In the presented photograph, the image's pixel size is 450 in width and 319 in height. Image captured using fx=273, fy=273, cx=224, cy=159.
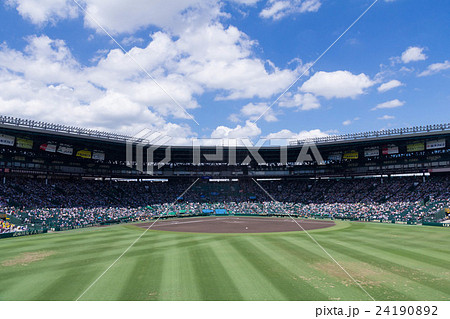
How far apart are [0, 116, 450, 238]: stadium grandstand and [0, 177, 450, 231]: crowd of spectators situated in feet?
0.81

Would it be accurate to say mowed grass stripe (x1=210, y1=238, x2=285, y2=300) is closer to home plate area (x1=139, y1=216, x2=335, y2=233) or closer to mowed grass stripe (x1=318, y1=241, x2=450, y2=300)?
mowed grass stripe (x1=318, y1=241, x2=450, y2=300)

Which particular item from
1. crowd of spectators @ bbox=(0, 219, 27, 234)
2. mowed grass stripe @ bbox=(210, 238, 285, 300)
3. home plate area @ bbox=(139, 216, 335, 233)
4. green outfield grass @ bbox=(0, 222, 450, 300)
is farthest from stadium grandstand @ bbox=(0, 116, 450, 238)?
mowed grass stripe @ bbox=(210, 238, 285, 300)

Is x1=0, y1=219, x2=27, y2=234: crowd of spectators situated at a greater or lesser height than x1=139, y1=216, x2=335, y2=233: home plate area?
greater

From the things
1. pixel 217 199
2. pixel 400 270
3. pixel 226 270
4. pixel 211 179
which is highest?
pixel 211 179

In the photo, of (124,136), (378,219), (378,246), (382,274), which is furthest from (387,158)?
(124,136)

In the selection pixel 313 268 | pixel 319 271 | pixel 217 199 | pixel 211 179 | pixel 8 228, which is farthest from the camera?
pixel 211 179

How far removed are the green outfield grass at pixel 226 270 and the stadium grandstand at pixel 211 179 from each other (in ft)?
67.4

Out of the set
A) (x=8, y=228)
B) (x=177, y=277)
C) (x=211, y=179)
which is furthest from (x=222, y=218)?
(x=177, y=277)

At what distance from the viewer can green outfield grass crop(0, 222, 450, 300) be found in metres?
13.6

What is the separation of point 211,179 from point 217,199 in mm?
9236

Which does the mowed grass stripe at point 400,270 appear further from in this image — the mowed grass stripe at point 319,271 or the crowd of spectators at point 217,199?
the crowd of spectators at point 217,199

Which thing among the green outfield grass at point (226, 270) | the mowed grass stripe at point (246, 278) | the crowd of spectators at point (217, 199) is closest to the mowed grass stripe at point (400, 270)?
the green outfield grass at point (226, 270)

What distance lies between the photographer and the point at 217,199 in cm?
7888

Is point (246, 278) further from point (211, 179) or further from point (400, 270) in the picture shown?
point (211, 179)
